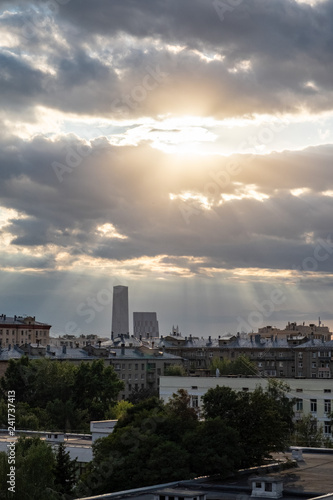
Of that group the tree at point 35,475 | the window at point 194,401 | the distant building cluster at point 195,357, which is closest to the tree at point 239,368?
the distant building cluster at point 195,357

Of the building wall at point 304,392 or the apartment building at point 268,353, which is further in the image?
the apartment building at point 268,353

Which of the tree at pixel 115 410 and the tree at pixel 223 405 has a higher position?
the tree at pixel 223 405

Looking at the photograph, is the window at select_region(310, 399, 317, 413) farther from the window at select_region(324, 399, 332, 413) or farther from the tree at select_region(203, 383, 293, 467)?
the tree at select_region(203, 383, 293, 467)

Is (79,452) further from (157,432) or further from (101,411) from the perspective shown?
(101,411)

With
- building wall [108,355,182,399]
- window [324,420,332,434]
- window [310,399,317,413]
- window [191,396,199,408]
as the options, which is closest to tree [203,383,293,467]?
window [324,420,332,434]

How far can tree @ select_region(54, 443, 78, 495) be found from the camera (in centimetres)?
3669

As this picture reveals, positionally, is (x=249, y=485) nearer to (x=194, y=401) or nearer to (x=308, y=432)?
(x=308, y=432)

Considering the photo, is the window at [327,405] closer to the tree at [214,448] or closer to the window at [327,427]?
the window at [327,427]

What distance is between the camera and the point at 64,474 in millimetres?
37469

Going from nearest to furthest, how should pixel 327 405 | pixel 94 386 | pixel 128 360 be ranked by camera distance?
1. pixel 327 405
2. pixel 94 386
3. pixel 128 360

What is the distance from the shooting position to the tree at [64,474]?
1444 inches

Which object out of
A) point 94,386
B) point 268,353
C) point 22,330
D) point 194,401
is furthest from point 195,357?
point 194,401

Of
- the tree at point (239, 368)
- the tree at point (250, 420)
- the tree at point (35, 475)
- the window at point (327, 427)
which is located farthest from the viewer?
the tree at point (239, 368)

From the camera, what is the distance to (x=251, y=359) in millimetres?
123000
